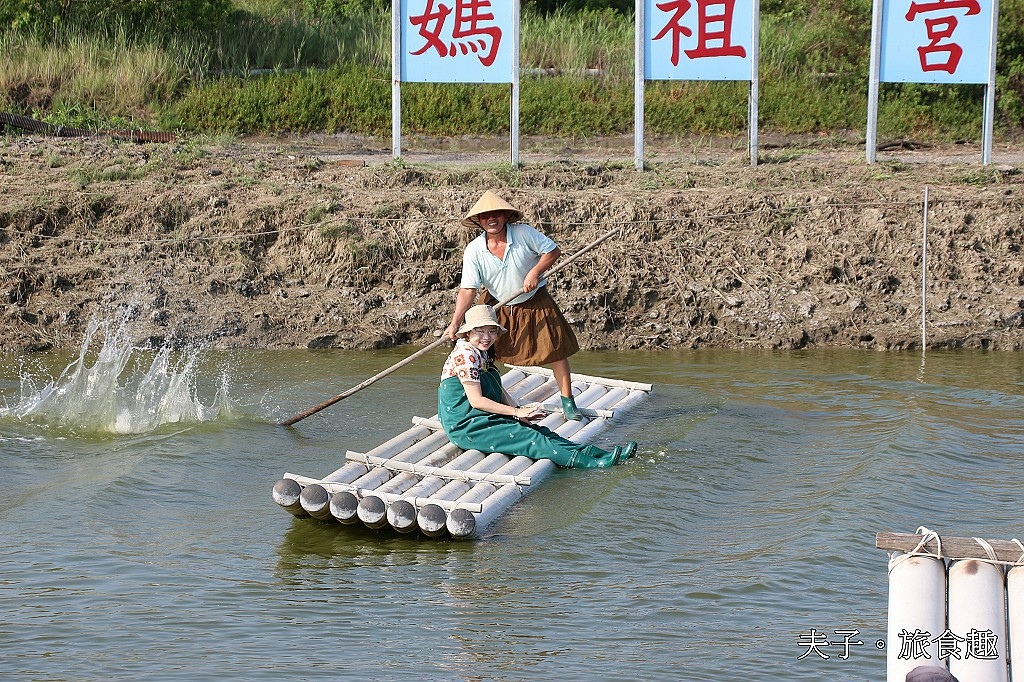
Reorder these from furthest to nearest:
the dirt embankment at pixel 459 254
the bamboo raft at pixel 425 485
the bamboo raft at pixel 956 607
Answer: the dirt embankment at pixel 459 254, the bamboo raft at pixel 425 485, the bamboo raft at pixel 956 607

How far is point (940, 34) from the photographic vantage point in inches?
487

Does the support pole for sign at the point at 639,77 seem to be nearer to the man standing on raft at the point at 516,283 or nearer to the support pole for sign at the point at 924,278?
the support pole for sign at the point at 924,278

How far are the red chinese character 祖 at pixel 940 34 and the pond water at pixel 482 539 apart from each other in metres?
4.14

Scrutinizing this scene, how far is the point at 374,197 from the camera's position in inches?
457

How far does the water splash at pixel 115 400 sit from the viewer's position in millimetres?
8125

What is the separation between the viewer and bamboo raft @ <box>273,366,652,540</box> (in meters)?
6.05

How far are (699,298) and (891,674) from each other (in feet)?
24.0


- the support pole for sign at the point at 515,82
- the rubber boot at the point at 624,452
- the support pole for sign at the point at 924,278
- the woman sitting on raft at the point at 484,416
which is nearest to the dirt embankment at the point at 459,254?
the support pole for sign at the point at 924,278

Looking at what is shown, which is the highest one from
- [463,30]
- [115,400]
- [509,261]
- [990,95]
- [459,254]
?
[463,30]

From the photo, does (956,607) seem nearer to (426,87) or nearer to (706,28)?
(706,28)

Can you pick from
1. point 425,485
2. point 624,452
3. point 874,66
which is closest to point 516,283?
point 624,452

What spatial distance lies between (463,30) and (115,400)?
539 cm

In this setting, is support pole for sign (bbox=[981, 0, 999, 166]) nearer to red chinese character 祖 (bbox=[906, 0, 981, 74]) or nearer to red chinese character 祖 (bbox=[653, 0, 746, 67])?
red chinese character 祖 (bbox=[906, 0, 981, 74])

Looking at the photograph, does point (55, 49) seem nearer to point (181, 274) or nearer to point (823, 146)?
point (181, 274)
